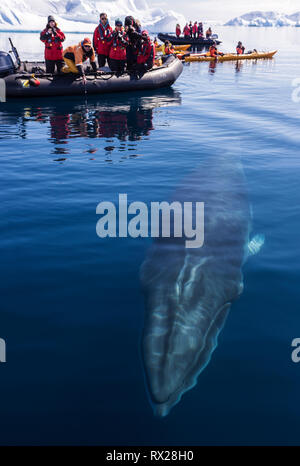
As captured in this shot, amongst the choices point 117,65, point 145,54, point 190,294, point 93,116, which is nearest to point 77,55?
point 117,65

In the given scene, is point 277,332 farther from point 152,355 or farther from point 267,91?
point 267,91

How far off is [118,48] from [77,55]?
3.33 meters

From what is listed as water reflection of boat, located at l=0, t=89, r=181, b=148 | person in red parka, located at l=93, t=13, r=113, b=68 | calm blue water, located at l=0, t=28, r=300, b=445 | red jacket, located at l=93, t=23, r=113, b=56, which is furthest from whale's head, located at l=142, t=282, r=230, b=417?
red jacket, located at l=93, t=23, r=113, b=56

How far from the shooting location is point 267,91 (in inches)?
1163

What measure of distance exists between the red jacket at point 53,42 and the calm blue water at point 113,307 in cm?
1006

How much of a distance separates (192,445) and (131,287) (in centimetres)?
301

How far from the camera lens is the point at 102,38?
24.7m

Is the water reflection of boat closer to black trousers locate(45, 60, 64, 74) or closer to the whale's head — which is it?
black trousers locate(45, 60, 64, 74)

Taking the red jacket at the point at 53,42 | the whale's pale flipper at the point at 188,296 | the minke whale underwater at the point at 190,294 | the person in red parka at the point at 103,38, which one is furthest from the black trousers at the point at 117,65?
the whale's pale flipper at the point at 188,296

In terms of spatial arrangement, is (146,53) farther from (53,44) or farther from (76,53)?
(53,44)

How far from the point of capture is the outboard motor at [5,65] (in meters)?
22.4

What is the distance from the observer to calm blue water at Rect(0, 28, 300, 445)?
458cm

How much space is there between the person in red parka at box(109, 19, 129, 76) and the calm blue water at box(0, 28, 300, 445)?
11.4 m

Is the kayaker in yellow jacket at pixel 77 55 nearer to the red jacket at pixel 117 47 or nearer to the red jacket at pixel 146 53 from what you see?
the red jacket at pixel 117 47
